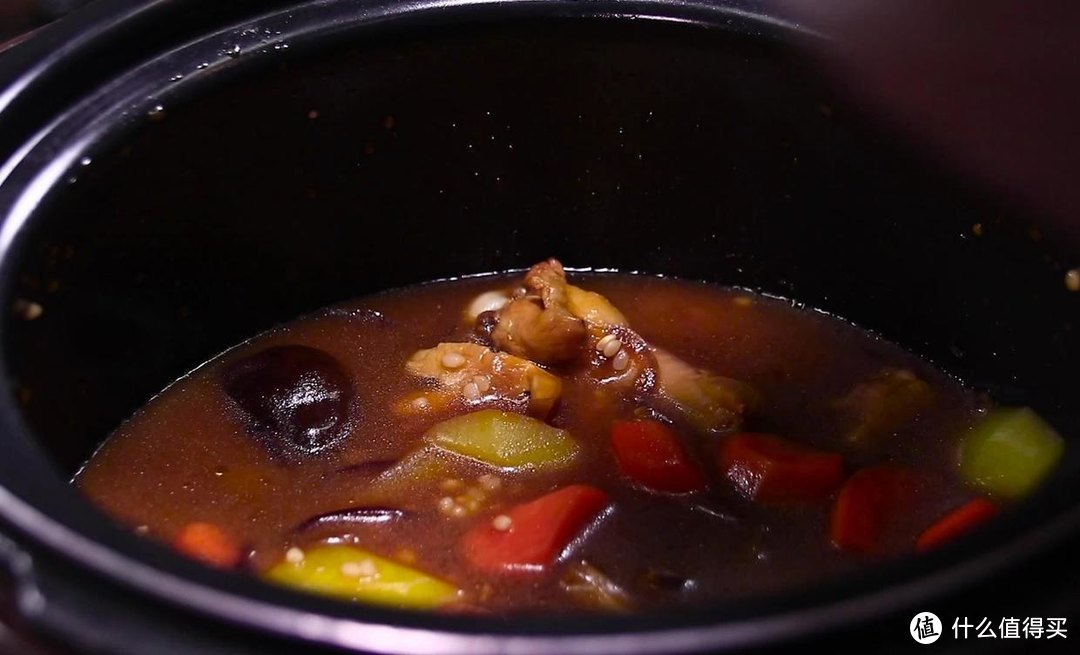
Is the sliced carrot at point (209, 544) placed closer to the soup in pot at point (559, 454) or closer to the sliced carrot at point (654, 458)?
the soup in pot at point (559, 454)

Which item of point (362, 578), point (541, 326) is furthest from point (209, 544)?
point (541, 326)

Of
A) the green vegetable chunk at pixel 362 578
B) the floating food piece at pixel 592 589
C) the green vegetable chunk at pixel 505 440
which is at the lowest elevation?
the green vegetable chunk at pixel 362 578

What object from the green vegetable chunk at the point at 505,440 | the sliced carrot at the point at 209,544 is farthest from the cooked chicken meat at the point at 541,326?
the sliced carrot at the point at 209,544

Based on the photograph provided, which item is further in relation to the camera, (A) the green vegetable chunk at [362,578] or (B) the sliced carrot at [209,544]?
(B) the sliced carrot at [209,544]

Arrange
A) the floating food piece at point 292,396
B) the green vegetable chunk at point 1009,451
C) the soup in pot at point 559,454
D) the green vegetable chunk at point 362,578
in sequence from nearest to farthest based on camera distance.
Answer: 1. the green vegetable chunk at point 362,578
2. the soup in pot at point 559,454
3. the green vegetable chunk at point 1009,451
4. the floating food piece at point 292,396

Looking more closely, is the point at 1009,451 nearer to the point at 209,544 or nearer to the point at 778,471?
the point at 778,471

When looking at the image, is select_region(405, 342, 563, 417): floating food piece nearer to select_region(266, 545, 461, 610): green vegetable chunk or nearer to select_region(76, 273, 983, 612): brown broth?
select_region(76, 273, 983, 612): brown broth

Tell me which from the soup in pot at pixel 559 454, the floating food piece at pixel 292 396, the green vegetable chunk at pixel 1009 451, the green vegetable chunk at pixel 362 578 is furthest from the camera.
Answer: the floating food piece at pixel 292 396
